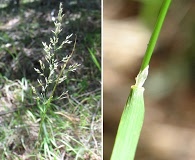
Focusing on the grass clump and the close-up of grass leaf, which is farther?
the grass clump

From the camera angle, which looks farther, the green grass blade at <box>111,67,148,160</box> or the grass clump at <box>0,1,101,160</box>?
the grass clump at <box>0,1,101,160</box>

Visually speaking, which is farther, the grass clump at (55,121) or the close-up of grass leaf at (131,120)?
the grass clump at (55,121)

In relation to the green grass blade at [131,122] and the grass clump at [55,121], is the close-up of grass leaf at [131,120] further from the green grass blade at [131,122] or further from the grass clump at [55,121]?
the grass clump at [55,121]

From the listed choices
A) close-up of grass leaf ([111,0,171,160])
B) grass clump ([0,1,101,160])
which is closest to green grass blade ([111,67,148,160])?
close-up of grass leaf ([111,0,171,160])

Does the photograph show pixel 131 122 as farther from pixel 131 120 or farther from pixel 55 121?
pixel 55 121

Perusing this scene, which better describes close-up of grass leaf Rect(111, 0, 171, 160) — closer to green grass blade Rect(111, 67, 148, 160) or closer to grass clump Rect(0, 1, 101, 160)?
green grass blade Rect(111, 67, 148, 160)

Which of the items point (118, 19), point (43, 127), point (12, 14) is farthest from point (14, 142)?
point (118, 19)

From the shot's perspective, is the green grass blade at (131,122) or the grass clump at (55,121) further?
the grass clump at (55,121)

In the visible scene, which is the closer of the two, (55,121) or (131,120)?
(131,120)

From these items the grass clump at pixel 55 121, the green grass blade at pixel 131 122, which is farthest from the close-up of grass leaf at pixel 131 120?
the grass clump at pixel 55 121

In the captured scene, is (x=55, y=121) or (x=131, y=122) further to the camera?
(x=55, y=121)

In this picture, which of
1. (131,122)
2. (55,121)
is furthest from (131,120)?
(55,121)
